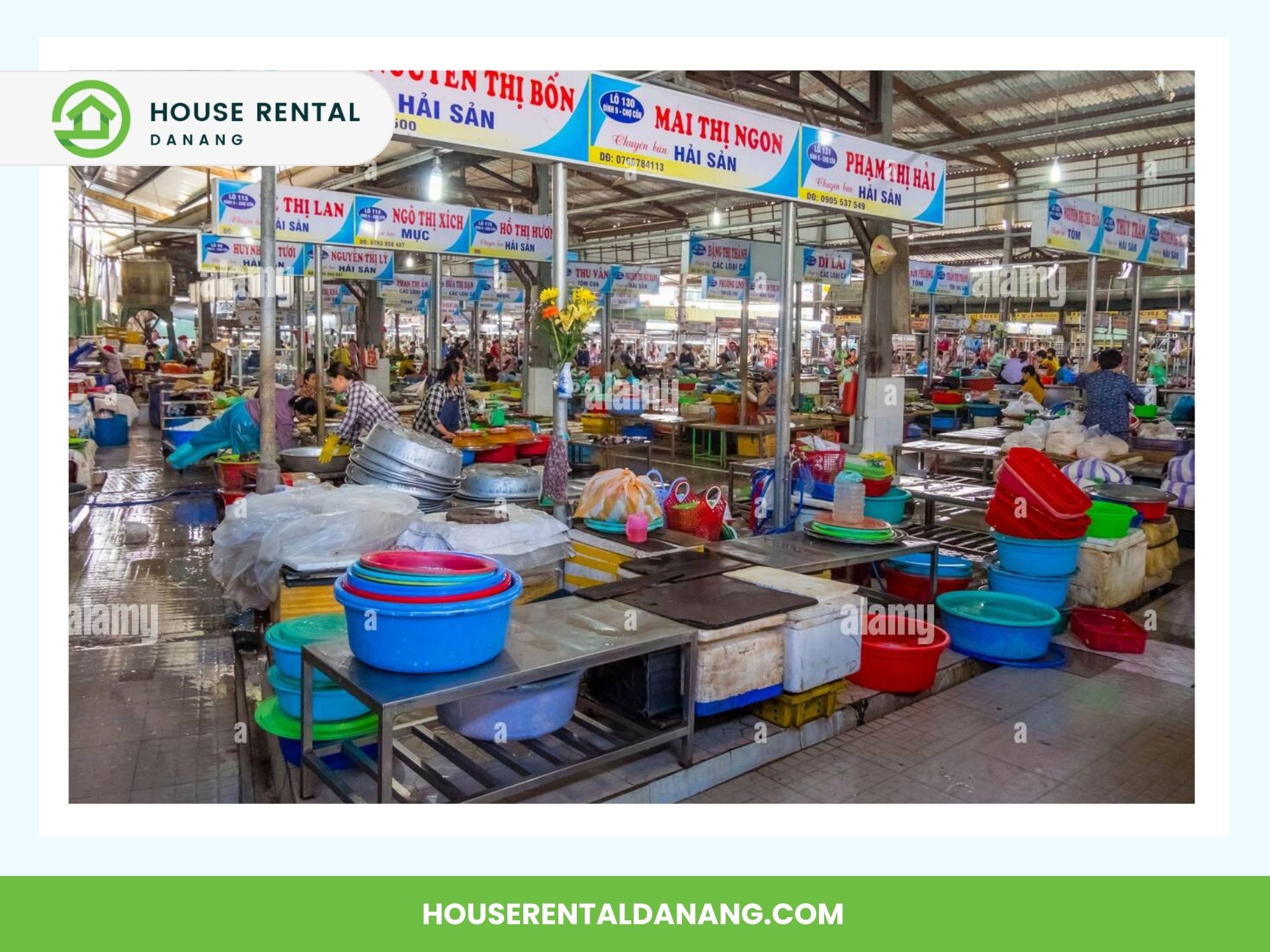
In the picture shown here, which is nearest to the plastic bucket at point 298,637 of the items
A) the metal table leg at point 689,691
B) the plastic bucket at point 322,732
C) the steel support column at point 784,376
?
the plastic bucket at point 322,732

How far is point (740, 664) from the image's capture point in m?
3.72

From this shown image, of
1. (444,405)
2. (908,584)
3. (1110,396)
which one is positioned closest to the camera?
(908,584)

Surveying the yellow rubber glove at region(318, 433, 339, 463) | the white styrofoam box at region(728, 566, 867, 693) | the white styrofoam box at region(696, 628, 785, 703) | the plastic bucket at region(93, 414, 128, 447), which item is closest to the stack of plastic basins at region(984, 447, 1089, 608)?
the white styrofoam box at region(728, 566, 867, 693)

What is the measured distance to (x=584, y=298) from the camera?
4.82m

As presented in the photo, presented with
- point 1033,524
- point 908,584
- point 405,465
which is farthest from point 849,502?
point 405,465

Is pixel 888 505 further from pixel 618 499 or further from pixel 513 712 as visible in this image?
pixel 513 712

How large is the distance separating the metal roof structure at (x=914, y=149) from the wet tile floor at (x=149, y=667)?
4.99 m

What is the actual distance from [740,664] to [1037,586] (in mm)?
2824

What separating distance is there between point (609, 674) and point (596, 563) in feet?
3.77

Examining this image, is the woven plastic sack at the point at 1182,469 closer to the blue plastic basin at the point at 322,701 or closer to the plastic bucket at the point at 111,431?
the blue plastic basin at the point at 322,701

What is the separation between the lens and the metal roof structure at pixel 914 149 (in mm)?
12930

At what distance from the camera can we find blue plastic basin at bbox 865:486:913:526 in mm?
6738

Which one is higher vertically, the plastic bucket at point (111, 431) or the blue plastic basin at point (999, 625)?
the plastic bucket at point (111, 431)
